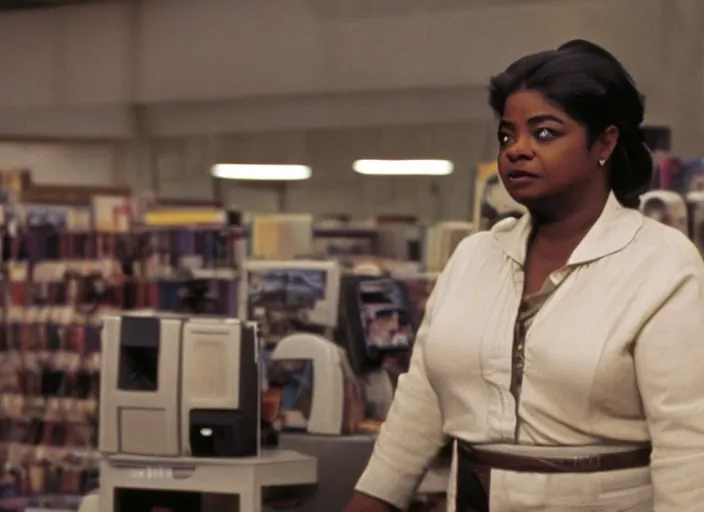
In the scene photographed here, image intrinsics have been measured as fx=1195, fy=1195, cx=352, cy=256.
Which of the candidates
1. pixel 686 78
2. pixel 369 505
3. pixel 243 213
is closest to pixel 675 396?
pixel 369 505

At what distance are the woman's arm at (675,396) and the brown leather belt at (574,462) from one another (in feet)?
0.18

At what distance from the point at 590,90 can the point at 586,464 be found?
509 mm

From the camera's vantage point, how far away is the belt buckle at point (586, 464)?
162 centimetres

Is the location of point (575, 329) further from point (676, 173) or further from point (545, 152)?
point (676, 173)

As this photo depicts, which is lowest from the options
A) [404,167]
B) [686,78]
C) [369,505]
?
[369,505]

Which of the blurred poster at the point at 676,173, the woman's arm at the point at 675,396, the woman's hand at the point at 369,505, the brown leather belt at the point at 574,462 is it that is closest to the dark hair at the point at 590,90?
the woman's arm at the point at 675,396

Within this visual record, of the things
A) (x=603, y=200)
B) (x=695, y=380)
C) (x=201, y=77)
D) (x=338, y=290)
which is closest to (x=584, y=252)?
(x=603, y=200)

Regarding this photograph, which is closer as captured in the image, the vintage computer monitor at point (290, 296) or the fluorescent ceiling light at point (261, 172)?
the vintage computer monitor at point (290, 296)

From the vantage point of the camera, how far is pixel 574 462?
1.63m

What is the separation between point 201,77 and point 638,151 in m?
2.64

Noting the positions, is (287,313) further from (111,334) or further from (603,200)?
(603,200)

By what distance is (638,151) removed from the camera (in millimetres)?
1725

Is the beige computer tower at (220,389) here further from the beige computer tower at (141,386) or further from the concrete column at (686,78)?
the concrete column at (686,78)

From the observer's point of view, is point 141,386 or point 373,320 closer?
point 141,386
